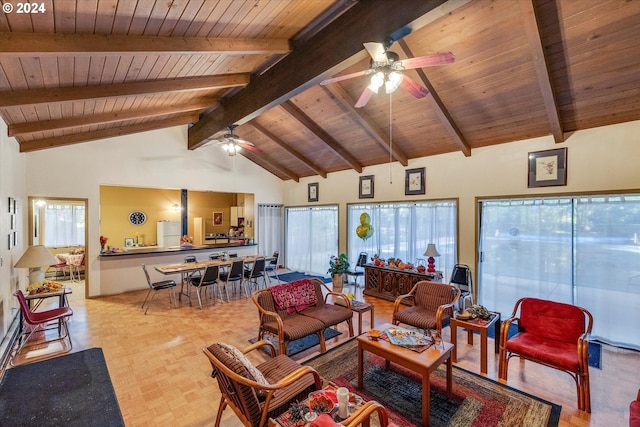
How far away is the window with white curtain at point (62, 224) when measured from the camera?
24.5 ft

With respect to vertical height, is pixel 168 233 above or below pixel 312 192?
below

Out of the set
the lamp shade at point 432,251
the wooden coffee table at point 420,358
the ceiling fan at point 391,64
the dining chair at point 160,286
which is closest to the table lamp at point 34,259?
the dining chair at point 160,286

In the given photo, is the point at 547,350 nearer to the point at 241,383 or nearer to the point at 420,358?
the point at 420,358

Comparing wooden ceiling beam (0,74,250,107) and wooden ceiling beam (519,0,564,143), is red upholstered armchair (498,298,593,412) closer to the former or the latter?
wooden ceiling beam (519,0,564,143)

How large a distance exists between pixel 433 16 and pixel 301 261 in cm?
692

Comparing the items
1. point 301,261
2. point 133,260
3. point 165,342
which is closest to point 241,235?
point 301,261

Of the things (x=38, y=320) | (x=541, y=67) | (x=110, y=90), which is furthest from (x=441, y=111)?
(x=38, y=320)

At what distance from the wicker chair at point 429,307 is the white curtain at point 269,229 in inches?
209

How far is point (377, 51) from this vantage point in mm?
2262

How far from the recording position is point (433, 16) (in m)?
2.25

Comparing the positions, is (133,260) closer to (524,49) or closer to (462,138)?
(462,138)

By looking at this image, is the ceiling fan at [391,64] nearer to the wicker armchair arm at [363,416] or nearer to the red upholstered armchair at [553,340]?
the wicker armchair arm at [363,416]

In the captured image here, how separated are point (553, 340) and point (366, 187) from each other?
432 centimetres

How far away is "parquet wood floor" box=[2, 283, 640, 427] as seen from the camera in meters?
2.41
